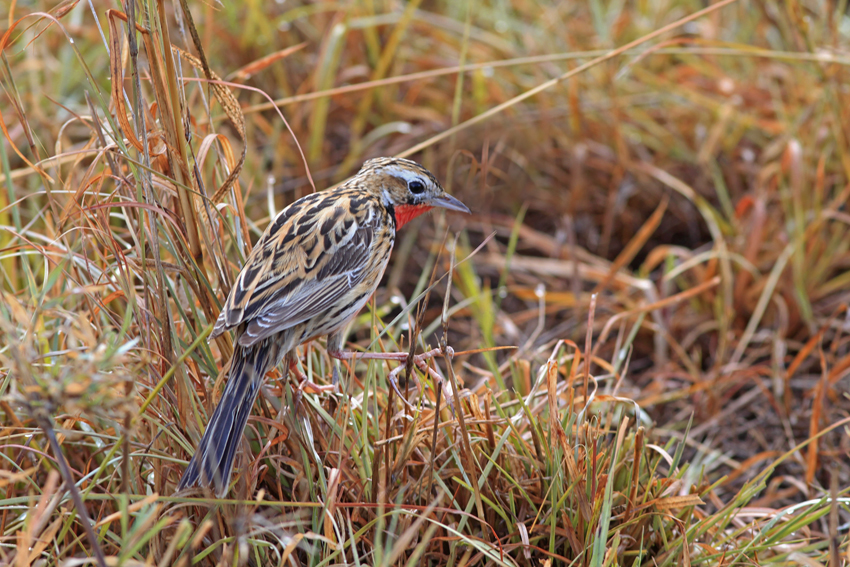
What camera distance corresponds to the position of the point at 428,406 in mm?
3014

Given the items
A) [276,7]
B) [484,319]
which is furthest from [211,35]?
[484,319]

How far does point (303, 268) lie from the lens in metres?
2.91

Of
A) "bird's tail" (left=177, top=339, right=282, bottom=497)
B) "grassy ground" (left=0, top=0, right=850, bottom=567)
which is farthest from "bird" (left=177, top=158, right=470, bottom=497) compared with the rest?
"grassy ground" (left=0, top=0, right=850, bottom=567)

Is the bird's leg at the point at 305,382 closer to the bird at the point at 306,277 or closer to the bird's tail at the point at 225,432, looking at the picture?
the bird at the point at 306,277

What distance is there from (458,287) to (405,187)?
1.65 metres

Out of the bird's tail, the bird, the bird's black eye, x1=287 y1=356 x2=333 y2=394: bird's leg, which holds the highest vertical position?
the bird's black eye

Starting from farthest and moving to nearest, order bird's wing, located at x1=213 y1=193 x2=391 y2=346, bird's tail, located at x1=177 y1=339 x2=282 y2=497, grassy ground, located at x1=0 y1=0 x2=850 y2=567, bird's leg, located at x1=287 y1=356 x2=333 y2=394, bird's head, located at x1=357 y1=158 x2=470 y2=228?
bird's head, located at x1=357 y1=158 x2=470 y2=228 < bird's leg, located at x1=287 y1=356 x2=333 y2=394 < bird's wing, located at x1=213 y1=193 x2=391 y2=346 < grassy ground, located at x1=0 y1=0 x2=850 y2=567 < bird's tail, located at x1=177 y1=339 x2=282 y2=497

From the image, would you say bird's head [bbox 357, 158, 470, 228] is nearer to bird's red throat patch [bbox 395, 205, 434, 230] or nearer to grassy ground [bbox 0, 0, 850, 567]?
bird's red throat patch [bbox 395, 205, 434, 230]

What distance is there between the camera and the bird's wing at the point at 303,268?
2584 millimetres

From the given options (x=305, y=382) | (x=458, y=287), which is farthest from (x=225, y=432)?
(x=458, y=287)

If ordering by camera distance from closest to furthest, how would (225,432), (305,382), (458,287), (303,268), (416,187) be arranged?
(225,432) → (305,382) → (303,268) → (416,187) → (458,287)

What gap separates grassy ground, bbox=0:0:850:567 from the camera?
2.43 metres

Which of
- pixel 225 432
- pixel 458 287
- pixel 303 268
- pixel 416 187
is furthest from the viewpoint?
pixel 458 287

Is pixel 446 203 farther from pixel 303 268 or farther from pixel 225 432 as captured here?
pixel 225 432
